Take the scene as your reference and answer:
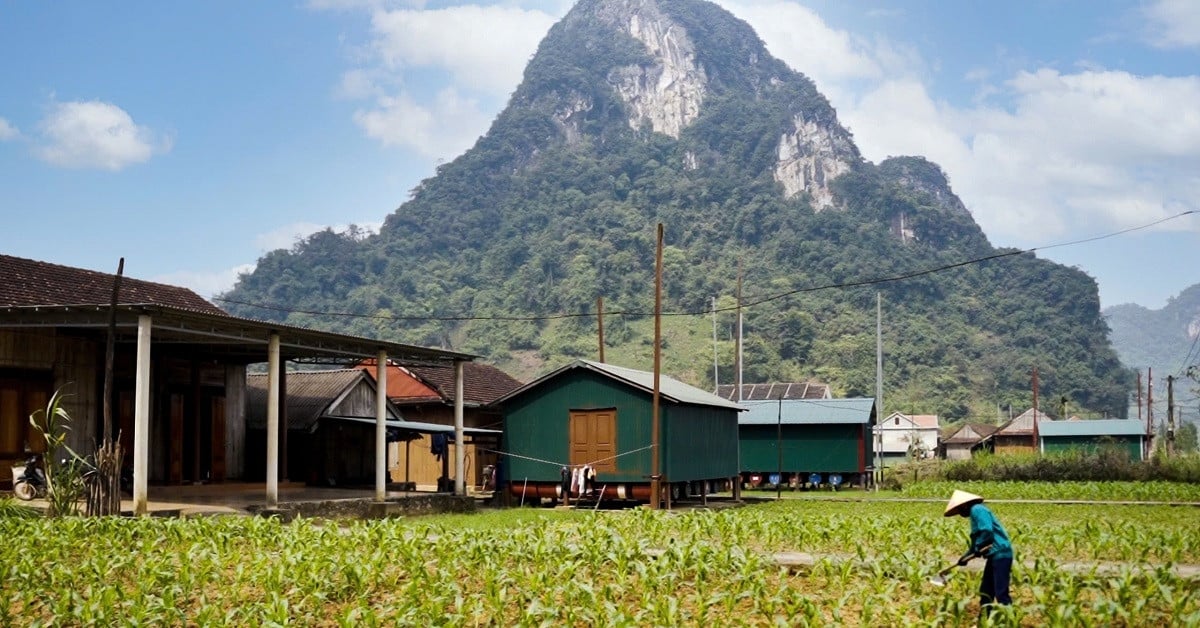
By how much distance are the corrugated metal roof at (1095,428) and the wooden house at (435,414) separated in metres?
34.7

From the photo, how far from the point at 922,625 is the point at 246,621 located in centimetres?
648

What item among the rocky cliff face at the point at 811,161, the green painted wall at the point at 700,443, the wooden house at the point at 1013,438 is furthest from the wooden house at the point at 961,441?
the rocky cliff face at the point at 811,161

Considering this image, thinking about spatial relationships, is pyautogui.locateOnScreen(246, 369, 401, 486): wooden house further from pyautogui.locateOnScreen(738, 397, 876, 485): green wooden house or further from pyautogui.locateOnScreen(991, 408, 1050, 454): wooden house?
pyautogui.locateOnScreen(991, 408, 1050, 454): wooden house

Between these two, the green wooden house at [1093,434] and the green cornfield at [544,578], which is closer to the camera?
the green cornfield at [544,578]

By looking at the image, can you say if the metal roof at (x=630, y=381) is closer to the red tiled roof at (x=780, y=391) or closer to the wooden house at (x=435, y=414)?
the wooden house at (x=435, y=414)

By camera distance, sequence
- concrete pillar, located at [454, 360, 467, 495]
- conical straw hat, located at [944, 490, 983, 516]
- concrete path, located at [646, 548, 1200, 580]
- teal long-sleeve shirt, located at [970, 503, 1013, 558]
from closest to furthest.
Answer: teal long-sleeve shirt, located at [970, 503, 1013, 558], conical straw hat, located at [944, 490, 983, 516], concrete path, located at [646, 548, 1200, 580], concrete pillar, located at [454, 360, 467, 495]

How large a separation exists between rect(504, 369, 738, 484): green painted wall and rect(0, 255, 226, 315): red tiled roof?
28.2 ft

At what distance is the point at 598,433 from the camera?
29781 millimetres

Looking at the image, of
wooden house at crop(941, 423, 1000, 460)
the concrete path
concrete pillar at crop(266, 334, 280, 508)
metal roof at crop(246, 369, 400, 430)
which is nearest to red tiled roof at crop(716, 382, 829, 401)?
wooden house at crop(941, 423, 1000, 460)

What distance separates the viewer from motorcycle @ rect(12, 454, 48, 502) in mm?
20906

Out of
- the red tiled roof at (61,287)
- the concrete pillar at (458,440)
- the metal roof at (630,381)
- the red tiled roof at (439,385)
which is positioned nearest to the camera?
the red tiled roof at (61,287)

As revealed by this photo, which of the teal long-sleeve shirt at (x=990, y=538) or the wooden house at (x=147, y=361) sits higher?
the wooden house at (x=147, y=361)

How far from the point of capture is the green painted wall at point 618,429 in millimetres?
29219

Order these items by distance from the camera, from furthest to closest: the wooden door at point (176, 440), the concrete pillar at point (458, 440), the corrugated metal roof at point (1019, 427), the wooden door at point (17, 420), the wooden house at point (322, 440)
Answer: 1. the corrugated metal roof at point (1019, 427)
2. the wooden house at point (322, 440)
3. the concrete pillar at point (458, 440)
4. the wooden door at point (176, 440)
5. the wooden door at point (17, 420)
